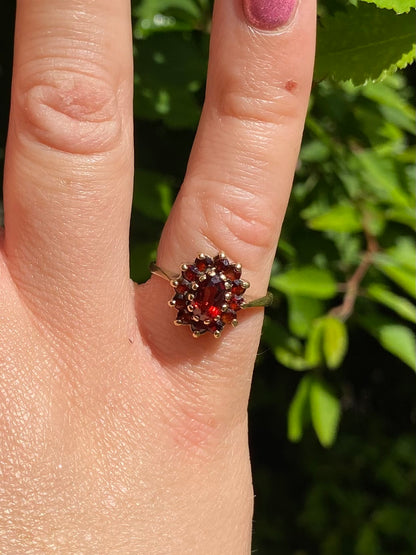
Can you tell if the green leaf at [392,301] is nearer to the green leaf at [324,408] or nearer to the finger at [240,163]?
the green leaf at [324,408]

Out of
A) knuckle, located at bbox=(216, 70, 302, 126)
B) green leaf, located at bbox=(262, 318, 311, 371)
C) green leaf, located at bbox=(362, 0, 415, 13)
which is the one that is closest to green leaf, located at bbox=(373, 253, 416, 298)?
green leaf, located at bbox=(262, 318, 311, 371)

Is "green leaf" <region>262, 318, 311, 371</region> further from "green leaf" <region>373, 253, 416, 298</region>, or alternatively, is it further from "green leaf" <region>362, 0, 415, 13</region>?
"green leaf" <region>362, 0, 415, 13</region>

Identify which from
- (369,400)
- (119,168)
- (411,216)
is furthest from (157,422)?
(369,400)

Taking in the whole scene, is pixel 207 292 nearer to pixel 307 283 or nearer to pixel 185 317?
pixel 185 317

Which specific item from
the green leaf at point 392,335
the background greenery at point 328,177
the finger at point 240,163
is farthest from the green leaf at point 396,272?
the finger at point 240,163

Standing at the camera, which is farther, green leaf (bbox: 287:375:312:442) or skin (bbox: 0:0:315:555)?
green leaf (bbox: 287:375:312:442)

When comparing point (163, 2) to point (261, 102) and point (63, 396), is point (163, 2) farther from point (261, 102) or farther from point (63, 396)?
point (63, 396)
